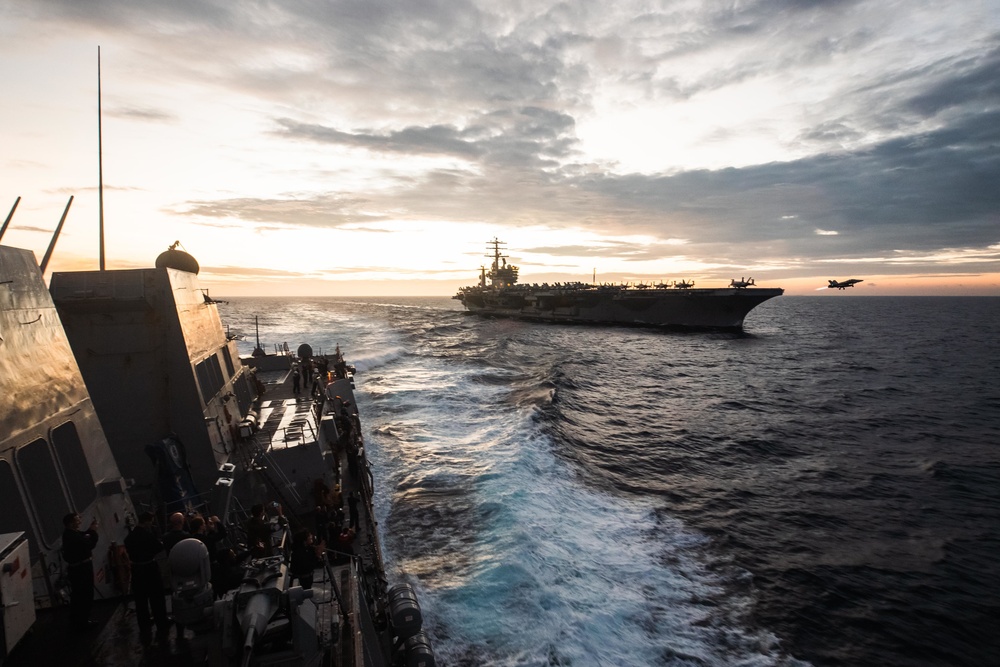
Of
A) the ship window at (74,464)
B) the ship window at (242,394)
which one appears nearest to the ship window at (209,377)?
the ship window at (242,394)

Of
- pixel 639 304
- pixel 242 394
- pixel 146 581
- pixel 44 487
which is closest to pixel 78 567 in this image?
pixel 146 581

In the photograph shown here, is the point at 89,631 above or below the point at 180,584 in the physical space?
below

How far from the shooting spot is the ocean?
1132 cm

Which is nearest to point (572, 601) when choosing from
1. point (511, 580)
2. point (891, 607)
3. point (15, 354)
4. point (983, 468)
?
point (511, 580)

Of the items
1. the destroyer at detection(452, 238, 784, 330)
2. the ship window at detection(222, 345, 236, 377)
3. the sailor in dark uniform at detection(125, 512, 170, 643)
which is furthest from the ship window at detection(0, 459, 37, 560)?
the destroyer at detection(452, 238, 784, 330)

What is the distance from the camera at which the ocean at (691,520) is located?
11.3m

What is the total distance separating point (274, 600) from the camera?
492cm

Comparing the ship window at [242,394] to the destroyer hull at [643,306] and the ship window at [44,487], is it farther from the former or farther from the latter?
the destroyer hull at [643,306]

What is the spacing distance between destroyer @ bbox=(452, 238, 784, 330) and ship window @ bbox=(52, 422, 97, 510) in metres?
67.6

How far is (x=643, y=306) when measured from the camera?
8094cm

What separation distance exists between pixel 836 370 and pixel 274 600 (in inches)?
2251

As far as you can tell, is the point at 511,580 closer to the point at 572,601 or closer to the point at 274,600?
the point at 572,601

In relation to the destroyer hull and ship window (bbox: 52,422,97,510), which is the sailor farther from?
the destroyer hull

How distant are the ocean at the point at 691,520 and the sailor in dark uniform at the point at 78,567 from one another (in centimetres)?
698
